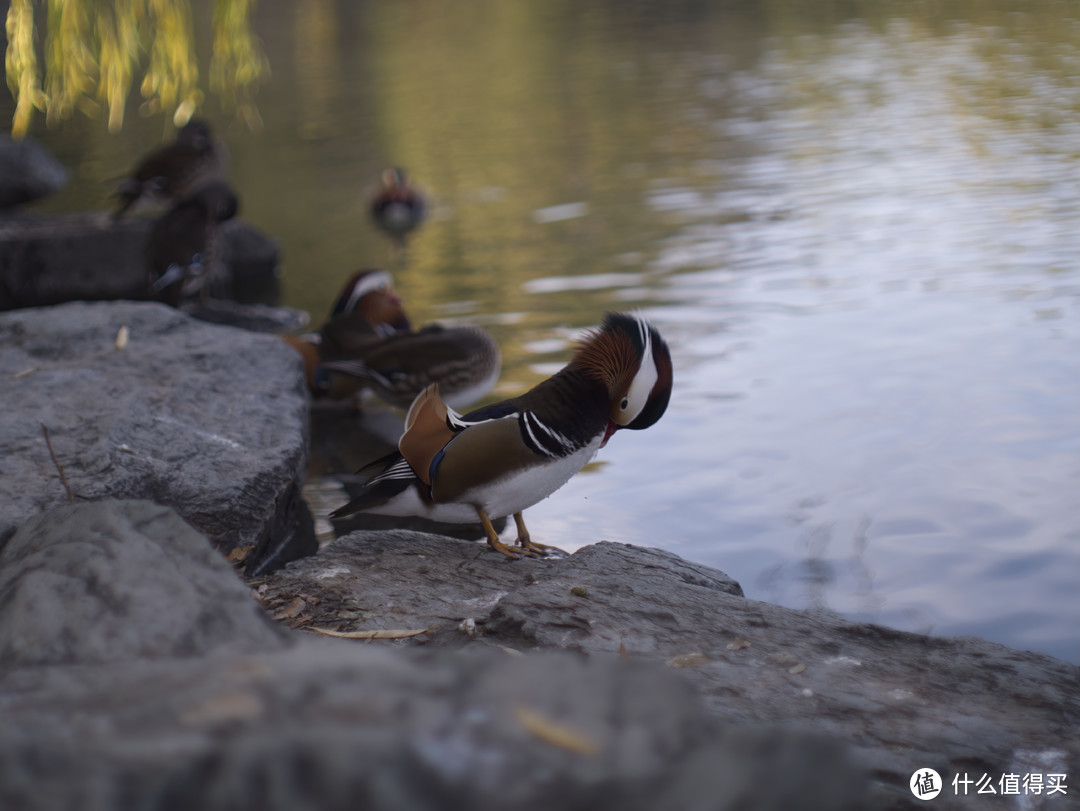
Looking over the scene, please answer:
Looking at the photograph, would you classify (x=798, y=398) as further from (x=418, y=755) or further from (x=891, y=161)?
(x=891, y=161)

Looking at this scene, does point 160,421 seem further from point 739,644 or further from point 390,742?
point 390,742

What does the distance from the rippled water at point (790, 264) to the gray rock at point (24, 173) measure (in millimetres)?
1000

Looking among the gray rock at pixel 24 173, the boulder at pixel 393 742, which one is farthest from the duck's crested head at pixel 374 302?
the gray rock at pixel 24 173

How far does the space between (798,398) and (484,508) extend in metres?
2.71

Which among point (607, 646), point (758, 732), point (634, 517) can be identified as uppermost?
point (758, 732)

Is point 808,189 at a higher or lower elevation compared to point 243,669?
lower

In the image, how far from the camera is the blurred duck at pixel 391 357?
5.63m

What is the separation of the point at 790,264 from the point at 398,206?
429 cm

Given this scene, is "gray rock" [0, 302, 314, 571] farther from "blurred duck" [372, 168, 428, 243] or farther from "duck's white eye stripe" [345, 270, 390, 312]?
"blurred duck" [372, 168, 428, 243]

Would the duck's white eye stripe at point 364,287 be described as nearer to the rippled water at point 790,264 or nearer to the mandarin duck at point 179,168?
the rippled water at point 790,264

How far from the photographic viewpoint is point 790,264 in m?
8.46

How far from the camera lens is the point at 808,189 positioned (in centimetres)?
1070

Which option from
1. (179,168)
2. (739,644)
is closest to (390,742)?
(739,644)

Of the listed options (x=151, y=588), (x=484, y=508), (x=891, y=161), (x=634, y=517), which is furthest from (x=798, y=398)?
(x=891, y=161)
